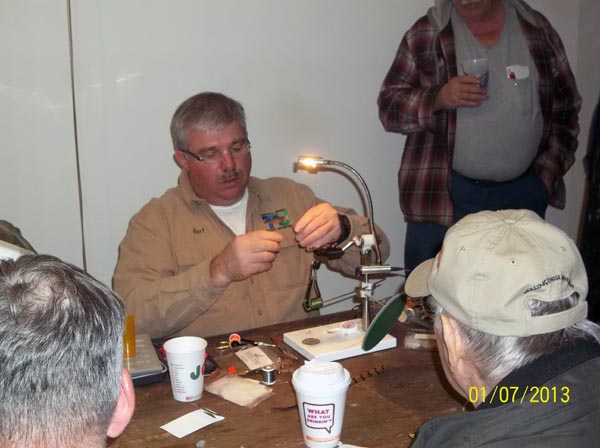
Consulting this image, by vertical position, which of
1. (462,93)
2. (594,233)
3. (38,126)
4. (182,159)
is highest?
(462,93)

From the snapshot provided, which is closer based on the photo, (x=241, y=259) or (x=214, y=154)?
(x=241, y=259)

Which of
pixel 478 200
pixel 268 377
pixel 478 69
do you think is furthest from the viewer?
pixel 478 200

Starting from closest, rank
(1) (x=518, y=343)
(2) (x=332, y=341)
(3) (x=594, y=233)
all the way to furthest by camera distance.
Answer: (1) (x=518, y=343), (2) (x=332, y=341), (3) (x=594, y=233)

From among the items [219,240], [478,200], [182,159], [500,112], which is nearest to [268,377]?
[219,240]

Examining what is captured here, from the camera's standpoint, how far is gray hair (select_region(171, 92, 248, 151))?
2.46 meters

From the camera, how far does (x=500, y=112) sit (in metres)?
3.02

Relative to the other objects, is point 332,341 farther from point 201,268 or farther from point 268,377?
point 201,268

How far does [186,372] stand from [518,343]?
0.82m

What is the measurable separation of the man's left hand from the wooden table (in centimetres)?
58

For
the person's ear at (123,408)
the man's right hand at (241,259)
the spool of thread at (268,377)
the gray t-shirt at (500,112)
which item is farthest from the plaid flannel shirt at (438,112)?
the person's ear at (123,408)

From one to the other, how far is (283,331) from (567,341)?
3.50 ft

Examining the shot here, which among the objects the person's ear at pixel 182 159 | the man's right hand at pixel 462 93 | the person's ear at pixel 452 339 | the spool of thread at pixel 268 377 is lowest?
the spool of thread at pixel 268 377

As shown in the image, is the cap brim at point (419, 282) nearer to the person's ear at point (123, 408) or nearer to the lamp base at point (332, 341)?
the lamp base at point (332, 341)

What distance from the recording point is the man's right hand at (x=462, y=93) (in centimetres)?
280
